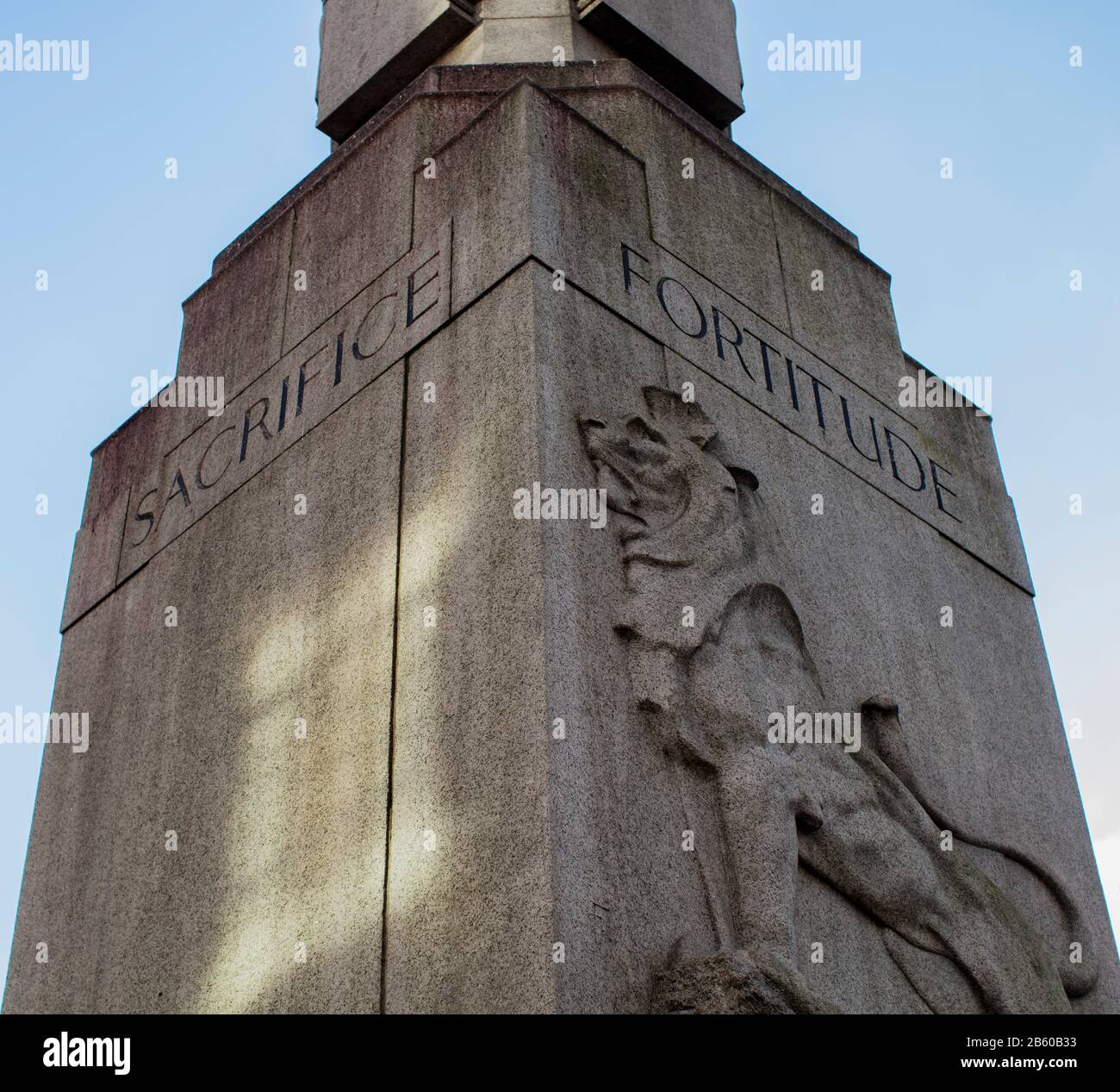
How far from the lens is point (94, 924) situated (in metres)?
9.41

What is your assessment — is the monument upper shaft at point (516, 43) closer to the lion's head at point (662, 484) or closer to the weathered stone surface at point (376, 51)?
the weathered stone surface at point (376, 51)

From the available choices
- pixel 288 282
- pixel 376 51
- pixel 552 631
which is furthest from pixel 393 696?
pixel 376 51

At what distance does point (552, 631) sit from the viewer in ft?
25.5

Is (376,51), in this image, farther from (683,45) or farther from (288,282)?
(288,282)

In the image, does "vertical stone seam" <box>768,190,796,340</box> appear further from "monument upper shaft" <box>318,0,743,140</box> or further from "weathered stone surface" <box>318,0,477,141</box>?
"weathered stone surface" <box>318,0,477,141</box>

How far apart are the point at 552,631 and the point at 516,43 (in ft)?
20.5

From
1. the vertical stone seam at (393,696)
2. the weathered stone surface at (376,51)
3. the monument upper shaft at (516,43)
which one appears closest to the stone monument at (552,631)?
the vertical stone seam at (393,696)

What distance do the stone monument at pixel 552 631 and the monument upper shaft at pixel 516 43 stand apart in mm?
1092

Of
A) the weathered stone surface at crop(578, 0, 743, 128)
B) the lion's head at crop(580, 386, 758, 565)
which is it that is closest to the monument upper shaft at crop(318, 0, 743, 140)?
the weathered stone surface at crop(578, 0, 743, 128)

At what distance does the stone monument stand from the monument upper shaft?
1.09m
